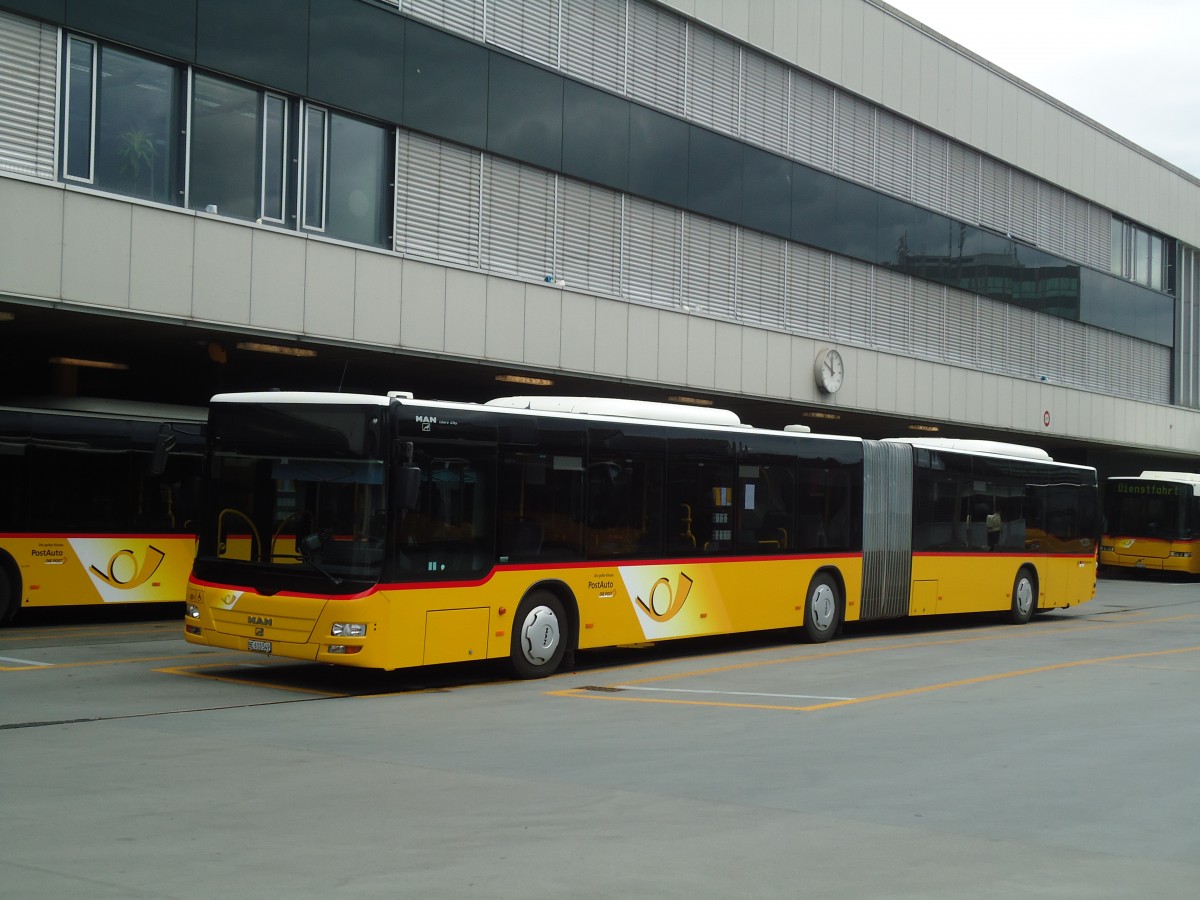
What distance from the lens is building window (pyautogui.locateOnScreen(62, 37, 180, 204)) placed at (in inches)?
679

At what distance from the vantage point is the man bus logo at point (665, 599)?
1559 cm

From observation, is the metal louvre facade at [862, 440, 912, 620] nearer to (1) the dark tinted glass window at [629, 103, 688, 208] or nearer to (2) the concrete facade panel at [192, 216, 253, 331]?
(1) the dark tinted glass window at [629, 103, 688, 208]

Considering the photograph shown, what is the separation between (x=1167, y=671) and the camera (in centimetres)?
1563

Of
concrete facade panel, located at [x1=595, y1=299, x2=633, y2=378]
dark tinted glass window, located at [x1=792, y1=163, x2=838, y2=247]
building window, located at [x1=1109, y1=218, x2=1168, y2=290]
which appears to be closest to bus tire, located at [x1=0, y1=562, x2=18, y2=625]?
concrete facade panel, located at [x1=595, y1=299, x2=633, y2=378]

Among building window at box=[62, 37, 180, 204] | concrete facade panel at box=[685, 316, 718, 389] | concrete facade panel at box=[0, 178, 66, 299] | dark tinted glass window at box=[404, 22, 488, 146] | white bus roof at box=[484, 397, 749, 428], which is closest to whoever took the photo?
white bus roof at box=[484, 397, 749, 428]

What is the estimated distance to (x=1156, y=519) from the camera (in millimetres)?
38406

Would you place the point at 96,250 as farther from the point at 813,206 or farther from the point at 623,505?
the point at 813,206

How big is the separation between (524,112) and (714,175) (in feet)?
19.1

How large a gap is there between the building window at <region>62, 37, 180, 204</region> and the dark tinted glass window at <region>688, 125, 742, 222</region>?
38.9 feet

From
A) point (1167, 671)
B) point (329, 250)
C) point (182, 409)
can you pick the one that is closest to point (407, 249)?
point (329, 250)

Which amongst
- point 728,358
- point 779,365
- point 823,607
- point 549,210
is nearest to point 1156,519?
point 779,365

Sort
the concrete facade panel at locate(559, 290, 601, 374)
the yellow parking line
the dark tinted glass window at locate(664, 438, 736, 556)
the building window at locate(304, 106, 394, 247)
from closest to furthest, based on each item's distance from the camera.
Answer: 1. the yellow parking line
2. the dark tinted glass window at locate(664, 438, 736, 556)
3. the building window at locate(304, 106, 394, 247)
4. the concrete facade panel at locate(559, 290, 601, 374)

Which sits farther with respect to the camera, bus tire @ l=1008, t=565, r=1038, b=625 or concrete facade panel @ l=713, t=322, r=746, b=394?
concrete facade panel @ l=713, t=322, r=746, b=394

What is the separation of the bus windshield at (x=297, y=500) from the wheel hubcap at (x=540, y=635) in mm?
2281
